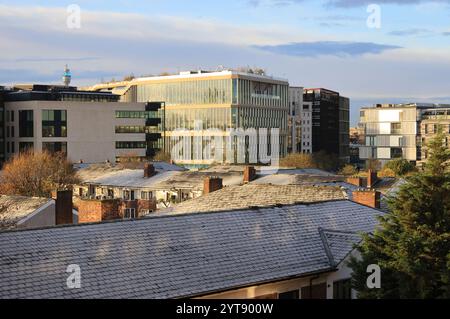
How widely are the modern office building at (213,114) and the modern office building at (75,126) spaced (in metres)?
18.9

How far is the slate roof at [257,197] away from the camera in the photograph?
38.2 metres

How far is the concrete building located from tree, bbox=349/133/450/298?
162 m

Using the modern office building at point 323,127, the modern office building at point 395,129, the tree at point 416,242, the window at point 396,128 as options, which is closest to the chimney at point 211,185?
the tree at point 416,242

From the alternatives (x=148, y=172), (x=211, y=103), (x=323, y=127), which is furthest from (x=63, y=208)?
(x=323, y=127)

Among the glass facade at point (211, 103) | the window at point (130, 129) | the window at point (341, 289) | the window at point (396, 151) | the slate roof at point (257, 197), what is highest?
the glass facade at point (211, 103)

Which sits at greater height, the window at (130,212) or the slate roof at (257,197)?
the slate roof at (257,197)

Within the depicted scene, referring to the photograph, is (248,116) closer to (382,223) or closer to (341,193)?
(341,193)

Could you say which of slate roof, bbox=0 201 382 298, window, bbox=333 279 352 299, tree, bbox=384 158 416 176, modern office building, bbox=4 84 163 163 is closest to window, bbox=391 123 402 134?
tree, bbox=384 158 416 176

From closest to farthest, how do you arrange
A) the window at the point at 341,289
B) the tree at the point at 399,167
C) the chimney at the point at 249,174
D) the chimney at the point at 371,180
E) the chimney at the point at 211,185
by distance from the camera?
the window at the point at 341,289, the chimney at the point at 211,185, the chimney at the point at 371,180, the chimney at the point at 249,174, the tree at the point at 399,167

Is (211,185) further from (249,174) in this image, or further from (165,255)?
(165,255)

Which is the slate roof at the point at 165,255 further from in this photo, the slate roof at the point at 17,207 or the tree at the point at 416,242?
the slate roof at the point at 17,207

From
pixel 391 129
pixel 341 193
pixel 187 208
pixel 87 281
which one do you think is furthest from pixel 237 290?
pixel 391 129

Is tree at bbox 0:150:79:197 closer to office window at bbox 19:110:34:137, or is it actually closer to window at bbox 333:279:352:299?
office window at bbox 19:110:34:137

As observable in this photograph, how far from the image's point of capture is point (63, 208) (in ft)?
122
